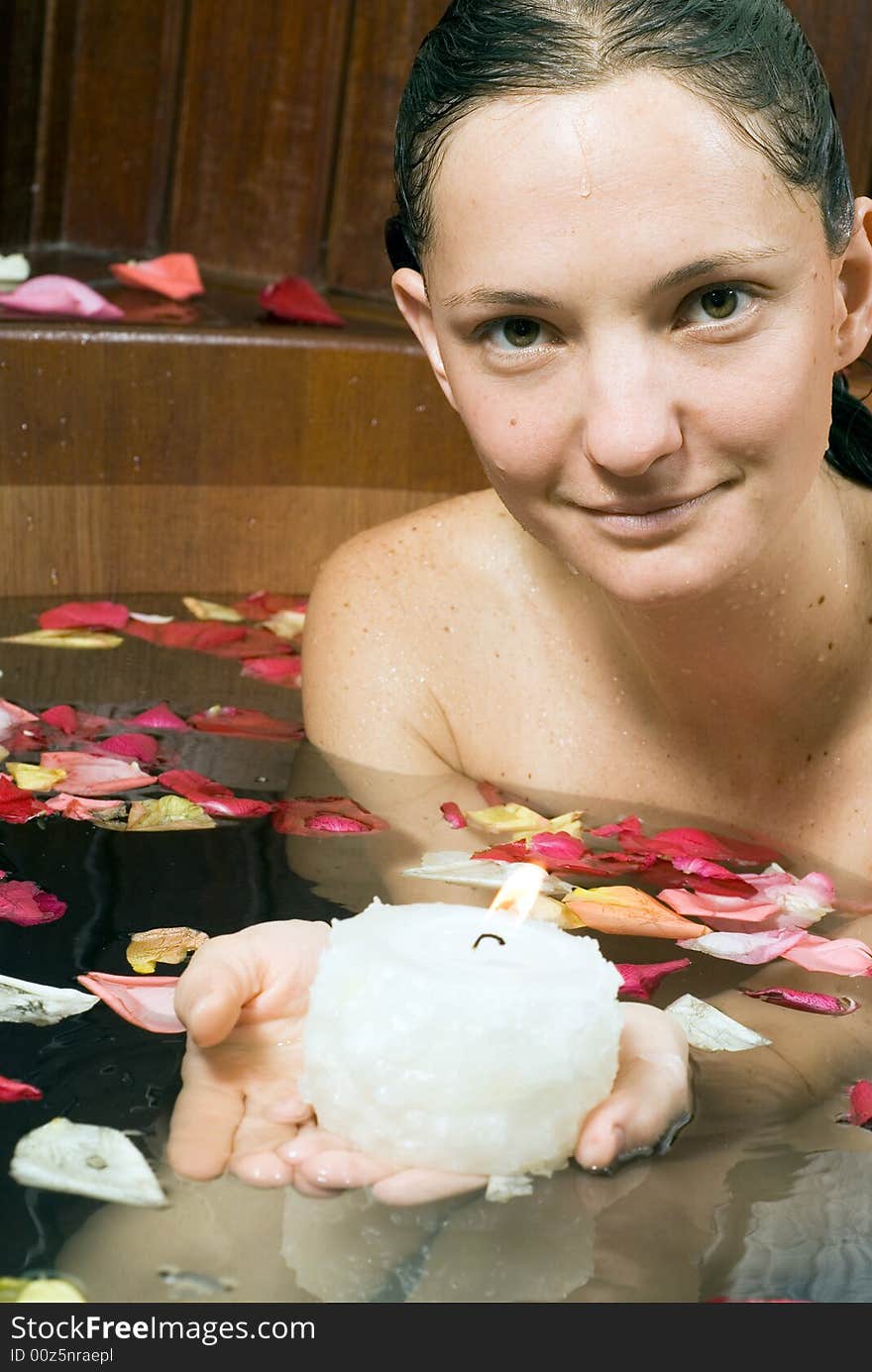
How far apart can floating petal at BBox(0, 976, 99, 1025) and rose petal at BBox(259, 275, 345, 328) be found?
195 cm

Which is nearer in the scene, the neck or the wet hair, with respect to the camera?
the wet hair

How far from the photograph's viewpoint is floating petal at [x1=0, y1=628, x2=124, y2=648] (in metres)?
2.36

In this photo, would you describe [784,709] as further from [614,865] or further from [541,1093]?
[541,1093]

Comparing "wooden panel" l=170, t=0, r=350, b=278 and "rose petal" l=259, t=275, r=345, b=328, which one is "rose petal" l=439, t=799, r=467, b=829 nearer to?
"rose petal" l=259, t=275, r=345, b=328

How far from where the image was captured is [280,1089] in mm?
1096

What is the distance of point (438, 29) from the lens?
60.7 inches

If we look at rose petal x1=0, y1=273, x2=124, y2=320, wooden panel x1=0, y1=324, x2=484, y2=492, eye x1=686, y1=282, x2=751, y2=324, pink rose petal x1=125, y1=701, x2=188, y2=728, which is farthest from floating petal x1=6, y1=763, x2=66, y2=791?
rose petal x1=0, y1=273, x2=124, y2=320

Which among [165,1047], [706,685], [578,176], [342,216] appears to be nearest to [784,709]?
[706,685]

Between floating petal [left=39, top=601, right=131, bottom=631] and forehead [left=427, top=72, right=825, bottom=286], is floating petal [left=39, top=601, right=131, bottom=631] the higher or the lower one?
the lower one

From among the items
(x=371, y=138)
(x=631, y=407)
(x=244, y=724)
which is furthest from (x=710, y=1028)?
(x=371, y=138)

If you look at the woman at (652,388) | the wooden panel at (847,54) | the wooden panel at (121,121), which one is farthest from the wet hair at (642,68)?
Result: the wooden panel at (121,121)

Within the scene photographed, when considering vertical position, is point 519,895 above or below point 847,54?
below

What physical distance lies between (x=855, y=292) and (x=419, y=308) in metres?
0.42

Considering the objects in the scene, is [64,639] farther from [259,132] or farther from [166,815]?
[259,132]
